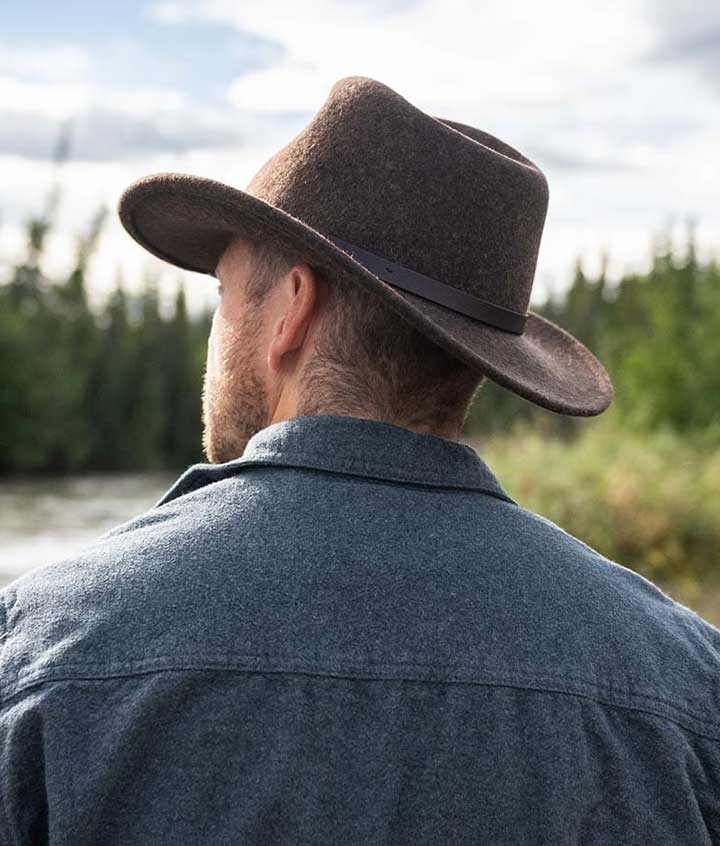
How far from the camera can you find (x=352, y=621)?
1351 mm

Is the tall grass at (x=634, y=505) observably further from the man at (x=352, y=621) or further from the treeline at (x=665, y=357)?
the man at (x=352, y=621)

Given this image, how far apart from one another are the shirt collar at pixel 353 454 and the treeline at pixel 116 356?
97.6ft

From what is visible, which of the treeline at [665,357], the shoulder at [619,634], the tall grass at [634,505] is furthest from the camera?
the treeline at [665,357]

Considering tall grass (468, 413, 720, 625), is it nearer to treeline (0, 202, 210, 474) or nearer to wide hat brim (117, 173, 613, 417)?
wide hat brim (117, 173, 613, 417)

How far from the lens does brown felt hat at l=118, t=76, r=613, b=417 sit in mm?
1710

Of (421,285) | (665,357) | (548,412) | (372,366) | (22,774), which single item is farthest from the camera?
(665,357)

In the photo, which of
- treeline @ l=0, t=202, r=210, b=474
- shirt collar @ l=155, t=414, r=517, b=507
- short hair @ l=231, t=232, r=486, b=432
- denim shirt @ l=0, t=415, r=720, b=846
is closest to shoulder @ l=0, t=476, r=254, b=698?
denim shirt @ l=0, t=415, r=720, b=846

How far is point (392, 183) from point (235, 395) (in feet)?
1.29

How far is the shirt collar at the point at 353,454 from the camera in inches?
58.9

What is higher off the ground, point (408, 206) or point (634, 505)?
point (408, 206)

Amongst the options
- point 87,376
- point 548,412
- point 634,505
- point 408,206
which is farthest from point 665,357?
point 87,376

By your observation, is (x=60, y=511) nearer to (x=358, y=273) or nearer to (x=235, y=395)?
(x=235, y=395)

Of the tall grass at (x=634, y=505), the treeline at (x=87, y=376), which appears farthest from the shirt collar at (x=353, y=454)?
the treeline at (x=87, y=376)

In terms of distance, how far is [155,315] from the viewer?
57344 millimetres
